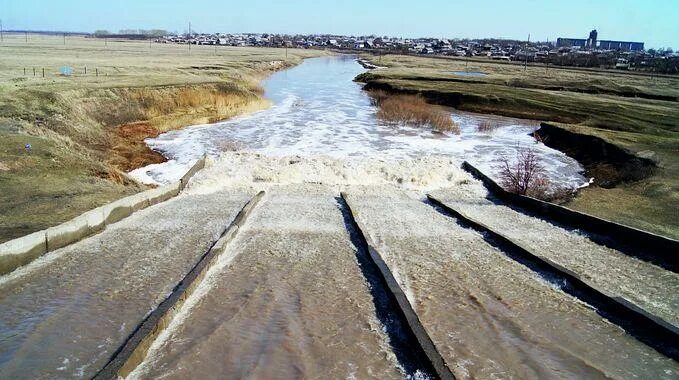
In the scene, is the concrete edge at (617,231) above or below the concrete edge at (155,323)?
above

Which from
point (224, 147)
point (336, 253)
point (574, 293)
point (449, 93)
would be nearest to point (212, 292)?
point (336, 253)

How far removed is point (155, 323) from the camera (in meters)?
6.21

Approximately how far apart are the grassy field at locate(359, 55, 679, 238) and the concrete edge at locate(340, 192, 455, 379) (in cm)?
700

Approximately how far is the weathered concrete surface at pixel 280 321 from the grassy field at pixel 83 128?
172 inches

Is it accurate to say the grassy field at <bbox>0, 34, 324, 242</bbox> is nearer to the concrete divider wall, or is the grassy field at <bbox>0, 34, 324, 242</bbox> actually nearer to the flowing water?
the concrete divider wall

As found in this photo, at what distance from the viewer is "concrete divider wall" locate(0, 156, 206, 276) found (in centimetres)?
809

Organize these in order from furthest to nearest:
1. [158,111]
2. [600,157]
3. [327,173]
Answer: [158,111] → [600,157] → [327,173]

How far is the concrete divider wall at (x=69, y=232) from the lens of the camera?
26.6 feet

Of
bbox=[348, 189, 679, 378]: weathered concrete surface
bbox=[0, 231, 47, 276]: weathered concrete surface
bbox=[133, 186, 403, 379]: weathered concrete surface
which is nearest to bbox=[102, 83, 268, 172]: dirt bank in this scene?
bbox=[0, 231, 47, 276]: weathered concrete surface

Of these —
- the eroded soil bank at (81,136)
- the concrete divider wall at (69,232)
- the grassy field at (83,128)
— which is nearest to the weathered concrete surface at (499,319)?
the concrete divider wall at (69,232)

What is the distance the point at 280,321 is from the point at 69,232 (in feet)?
16.7

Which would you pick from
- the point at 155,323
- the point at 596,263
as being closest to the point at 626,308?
the point at 596,263

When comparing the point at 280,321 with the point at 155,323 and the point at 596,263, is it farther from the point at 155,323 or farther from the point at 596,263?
the point at 596,263

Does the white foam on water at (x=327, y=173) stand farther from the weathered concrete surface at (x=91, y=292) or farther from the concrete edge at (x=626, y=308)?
the concrete edge at (x=626, y=308)
